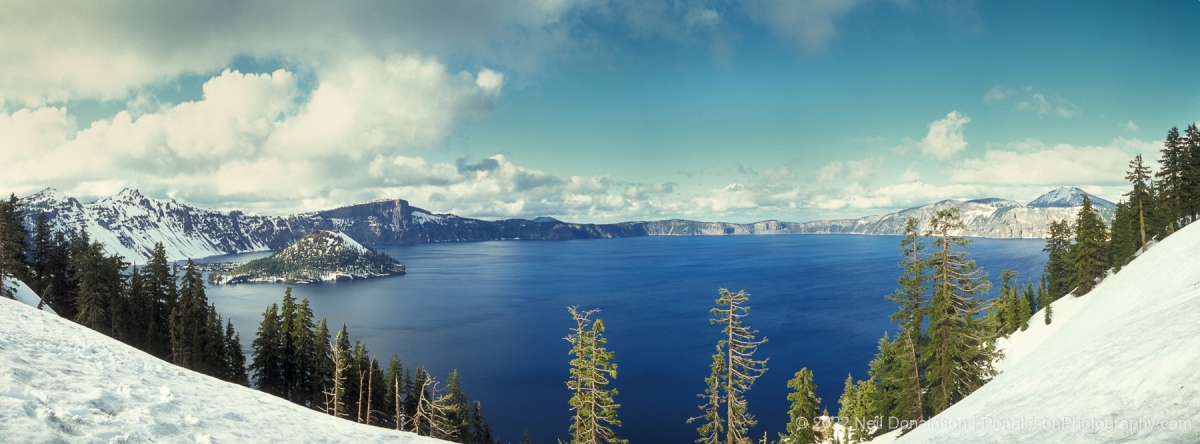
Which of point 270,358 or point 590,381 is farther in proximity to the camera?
point 270,358

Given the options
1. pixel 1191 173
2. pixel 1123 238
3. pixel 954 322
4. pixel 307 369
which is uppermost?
pixel 1191 173

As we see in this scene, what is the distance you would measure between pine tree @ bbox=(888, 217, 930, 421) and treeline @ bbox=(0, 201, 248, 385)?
5160 cm

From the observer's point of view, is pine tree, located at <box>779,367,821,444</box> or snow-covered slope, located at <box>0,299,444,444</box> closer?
snow-covered slope, located at <box>0,299,444,444</box>

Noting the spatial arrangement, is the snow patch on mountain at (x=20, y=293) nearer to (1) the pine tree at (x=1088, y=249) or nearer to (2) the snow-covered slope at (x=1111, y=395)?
(2) the snow-covered slope at (x=1111, y=395)

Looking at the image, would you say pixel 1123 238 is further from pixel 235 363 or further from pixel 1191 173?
pixel 235 363

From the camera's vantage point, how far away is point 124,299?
47.7 metres

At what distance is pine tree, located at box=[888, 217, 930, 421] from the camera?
24.5 meters

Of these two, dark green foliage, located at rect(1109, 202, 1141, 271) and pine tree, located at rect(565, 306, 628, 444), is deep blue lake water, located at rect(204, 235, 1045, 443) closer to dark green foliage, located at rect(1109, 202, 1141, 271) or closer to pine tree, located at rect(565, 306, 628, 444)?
dark green foliage, located at rect(1109, 202, 1141, 271)

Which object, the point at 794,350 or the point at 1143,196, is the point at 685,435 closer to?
the point at 794,350

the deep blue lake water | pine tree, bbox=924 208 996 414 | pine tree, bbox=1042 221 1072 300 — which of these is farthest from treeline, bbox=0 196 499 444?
pine tree, bbox=1042 221 1072 300

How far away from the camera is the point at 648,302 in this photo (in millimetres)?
149250

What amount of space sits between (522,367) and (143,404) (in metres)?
82.3

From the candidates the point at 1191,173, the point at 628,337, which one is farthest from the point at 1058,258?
the point at 628,337

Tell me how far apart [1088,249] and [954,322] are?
5092 centimetres
